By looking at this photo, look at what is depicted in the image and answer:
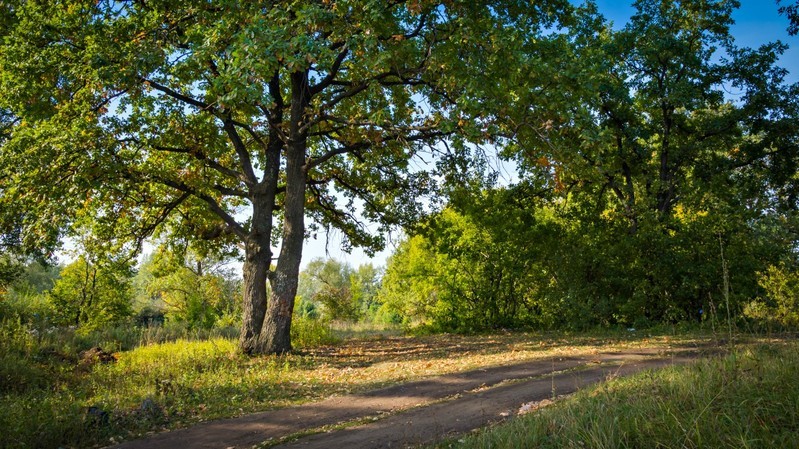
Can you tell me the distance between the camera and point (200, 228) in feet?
51.6

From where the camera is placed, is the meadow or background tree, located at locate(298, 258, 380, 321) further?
background tree, located at locate(298, 258, 380, 321)

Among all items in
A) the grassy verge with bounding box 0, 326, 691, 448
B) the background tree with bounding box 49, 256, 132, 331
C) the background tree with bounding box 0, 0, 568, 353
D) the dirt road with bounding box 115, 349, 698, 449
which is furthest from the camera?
the background tree with bounding box 49, 256, 132, 331

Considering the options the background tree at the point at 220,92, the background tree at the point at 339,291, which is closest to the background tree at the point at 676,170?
the background tree at the point at 220,92

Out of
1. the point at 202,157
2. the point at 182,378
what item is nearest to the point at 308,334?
the point at 202,157

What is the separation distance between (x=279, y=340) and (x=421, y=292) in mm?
10469

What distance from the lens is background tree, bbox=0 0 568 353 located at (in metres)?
9.07

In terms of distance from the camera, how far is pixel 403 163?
15.1 meters

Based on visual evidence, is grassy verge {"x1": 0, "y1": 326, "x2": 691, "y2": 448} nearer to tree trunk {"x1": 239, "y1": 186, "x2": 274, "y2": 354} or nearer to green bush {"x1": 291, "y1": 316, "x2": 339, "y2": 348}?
tree trunk {"x1": 239, "y1": 186, "x2": 274, "y2": 354}

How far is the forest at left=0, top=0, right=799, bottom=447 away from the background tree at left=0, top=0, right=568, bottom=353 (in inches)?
2.5

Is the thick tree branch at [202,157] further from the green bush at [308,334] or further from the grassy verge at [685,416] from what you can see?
the grassy verge at [685,416]

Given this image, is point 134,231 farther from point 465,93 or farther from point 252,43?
point 465,93

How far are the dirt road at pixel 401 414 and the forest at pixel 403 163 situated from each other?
190 centimetres

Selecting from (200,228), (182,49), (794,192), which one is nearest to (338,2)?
(182,49)

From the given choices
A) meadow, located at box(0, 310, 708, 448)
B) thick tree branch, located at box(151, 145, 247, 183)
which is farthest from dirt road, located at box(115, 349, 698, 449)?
thick tree branch, located at box(151, 145, 247, 183)
